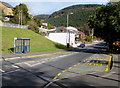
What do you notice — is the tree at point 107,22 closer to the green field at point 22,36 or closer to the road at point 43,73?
the green field at point 22,36

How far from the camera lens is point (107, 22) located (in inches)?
1139

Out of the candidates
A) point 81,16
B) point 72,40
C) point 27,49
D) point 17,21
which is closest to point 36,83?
point 27,49

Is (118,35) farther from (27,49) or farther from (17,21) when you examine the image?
(17,21)

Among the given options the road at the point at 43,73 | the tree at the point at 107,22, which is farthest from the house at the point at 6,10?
Result: the road at the point at 43,73

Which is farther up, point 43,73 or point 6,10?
point 6,10

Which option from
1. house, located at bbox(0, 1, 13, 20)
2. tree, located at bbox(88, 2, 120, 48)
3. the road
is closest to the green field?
tree, located at bbox(88, 2, 120, 48)

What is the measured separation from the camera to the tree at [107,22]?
27139 millimetres

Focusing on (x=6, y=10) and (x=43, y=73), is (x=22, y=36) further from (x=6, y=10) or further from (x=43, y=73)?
(x=6, y=10)

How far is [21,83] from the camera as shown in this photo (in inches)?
317

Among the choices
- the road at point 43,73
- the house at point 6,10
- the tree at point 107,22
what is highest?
the house at point 6,10

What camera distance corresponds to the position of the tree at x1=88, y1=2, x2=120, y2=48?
2714 centimetres

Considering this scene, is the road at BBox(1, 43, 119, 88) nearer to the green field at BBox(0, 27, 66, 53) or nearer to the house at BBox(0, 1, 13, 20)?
the green field at BBox(0, 27, 66, 53)

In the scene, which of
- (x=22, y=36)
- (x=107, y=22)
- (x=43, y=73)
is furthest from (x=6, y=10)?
(x=43, y=73)

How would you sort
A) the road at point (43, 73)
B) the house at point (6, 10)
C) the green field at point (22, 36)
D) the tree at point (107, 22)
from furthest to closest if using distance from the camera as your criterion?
the house at point (6, 10) < the green field at point (22, 36) < the tree at point (107, 22) < the road at point (43, 73)
